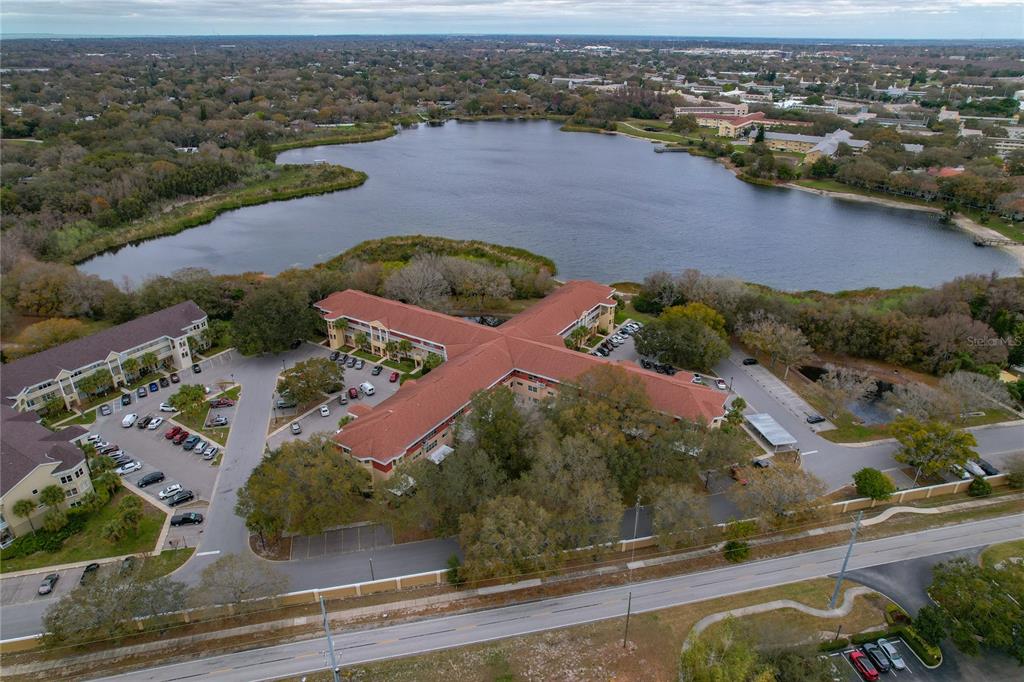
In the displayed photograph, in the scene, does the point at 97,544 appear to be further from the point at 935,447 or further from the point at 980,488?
the point at 980,488

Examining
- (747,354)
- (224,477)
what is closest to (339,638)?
(224,477)

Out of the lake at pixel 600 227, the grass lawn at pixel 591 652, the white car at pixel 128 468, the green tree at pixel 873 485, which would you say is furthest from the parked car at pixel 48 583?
the green tree at pixel 873 485

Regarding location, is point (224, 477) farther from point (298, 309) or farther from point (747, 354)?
point (747, 354)

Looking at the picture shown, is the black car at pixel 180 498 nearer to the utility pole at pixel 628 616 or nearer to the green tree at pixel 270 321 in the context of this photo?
the green tree at pixel 270 321

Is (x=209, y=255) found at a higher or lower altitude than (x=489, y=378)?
lower

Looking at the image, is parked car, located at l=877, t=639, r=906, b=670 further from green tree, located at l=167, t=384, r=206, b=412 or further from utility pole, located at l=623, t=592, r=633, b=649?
green tree, located at l=167, t=384, r=206, b=412

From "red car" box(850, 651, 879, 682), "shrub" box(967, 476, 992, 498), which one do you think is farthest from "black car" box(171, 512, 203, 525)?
"shrub" box(967, 476, 992, 498)
